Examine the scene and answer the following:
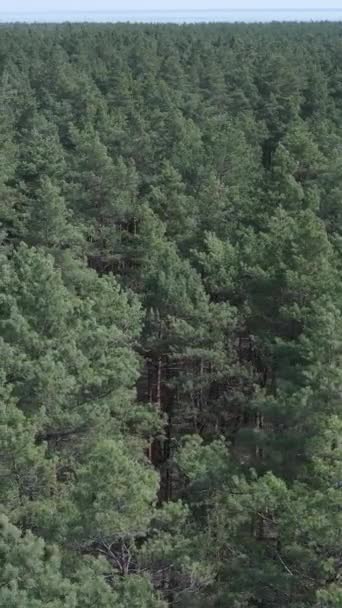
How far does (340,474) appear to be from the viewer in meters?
18.0

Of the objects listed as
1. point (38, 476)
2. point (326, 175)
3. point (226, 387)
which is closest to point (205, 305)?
point (226, 387)

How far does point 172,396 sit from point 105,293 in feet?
21.0

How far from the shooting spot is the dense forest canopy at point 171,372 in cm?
1825

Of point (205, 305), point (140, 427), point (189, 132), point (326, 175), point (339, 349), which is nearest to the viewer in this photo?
point (339, 349)

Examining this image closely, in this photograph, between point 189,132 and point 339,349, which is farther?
point 189,132

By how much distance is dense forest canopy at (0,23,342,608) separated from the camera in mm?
18250

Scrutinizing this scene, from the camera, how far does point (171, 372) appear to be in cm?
3303

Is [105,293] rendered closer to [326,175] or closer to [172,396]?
[172,396]

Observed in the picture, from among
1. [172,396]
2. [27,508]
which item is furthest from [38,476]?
[172,396]

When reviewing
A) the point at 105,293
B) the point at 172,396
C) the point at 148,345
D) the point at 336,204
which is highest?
the point at 336,204

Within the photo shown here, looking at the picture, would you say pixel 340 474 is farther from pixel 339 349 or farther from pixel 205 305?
pixel 205 305

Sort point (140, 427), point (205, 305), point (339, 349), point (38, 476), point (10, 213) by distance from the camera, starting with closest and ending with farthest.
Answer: point (38, 476)
point (339, 349)
point (140, 427)
point (205, 305)
point (10, 213)

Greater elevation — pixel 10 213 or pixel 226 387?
pixel 10 213

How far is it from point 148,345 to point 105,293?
9.85ft
